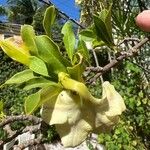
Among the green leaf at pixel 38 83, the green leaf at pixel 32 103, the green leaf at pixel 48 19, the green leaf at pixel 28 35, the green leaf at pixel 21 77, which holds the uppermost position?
the green leaf at pixel 48 19

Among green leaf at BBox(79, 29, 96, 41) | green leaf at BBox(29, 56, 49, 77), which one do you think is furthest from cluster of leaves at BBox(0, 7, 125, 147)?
green leaf at BBox(79, 29, 96, 41)

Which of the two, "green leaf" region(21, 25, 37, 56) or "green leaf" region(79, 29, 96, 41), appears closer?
"green leaf" region(21, 25, 37, 56)

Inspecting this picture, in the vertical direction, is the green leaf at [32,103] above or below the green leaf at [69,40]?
below

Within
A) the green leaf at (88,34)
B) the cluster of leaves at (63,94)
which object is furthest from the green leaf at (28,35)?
the green leaf at (88,34)

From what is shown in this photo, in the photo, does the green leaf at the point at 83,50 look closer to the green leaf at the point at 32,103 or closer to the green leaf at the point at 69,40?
the green leaf at the point at 69,40

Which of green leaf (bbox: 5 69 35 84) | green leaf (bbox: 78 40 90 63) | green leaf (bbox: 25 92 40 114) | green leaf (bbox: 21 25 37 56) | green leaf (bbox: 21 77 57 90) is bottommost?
green leaf (bbox: 25 92 40 114)

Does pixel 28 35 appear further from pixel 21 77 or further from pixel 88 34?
pixel 88 34

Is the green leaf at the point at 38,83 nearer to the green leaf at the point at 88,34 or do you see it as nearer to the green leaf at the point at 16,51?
the green leaf at the point at 16,51

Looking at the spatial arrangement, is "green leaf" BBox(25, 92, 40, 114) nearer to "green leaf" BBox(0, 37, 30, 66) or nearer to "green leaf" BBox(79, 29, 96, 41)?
"green leaf" BBox(0, 37, 30, 66)

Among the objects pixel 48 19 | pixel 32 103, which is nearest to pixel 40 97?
pixel 32 103

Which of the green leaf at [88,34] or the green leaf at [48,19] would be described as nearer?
the green leaf at [48,19]
